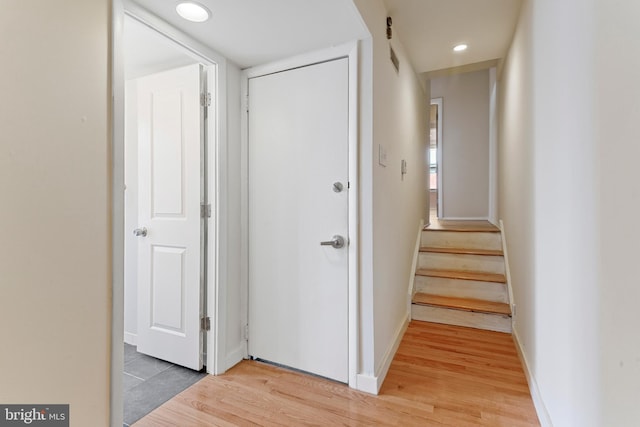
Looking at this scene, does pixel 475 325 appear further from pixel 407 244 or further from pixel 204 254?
pixel 204 254

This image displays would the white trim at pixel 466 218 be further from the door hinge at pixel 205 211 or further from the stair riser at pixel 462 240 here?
the door hinge at pixel 205 211

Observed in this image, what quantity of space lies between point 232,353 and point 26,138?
1657mm

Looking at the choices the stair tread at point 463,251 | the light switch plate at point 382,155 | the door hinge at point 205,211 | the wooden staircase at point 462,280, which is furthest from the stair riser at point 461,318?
the door hinge at point 205,211

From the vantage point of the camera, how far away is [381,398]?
1.67 metres

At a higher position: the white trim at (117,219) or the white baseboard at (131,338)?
the white trim at (117,219)

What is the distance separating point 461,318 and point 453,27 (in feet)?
7.89

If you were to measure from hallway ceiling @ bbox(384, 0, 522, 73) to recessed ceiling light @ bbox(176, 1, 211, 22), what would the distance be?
118 centimetres

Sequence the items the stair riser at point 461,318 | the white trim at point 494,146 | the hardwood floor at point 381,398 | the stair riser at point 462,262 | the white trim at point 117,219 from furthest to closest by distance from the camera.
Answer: the white trim at point 494,146 < the stair riser at point 462,262 < the stair riser at point 461,318 < the hardwood floor at point 381,398 < the white trim at point 117,219

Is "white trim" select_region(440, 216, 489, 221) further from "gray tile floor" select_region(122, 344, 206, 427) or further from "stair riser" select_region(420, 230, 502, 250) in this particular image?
"gray tile floor" select_region(122, 344, 206, 427)

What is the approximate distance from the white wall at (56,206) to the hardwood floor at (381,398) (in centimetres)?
64

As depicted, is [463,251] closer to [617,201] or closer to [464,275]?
[464,275]

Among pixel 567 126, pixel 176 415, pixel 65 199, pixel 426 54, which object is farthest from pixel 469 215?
pixel 65 199

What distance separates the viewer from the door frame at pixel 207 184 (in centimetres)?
118

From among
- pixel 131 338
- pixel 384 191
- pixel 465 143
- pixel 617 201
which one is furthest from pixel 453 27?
pixel 131 338
